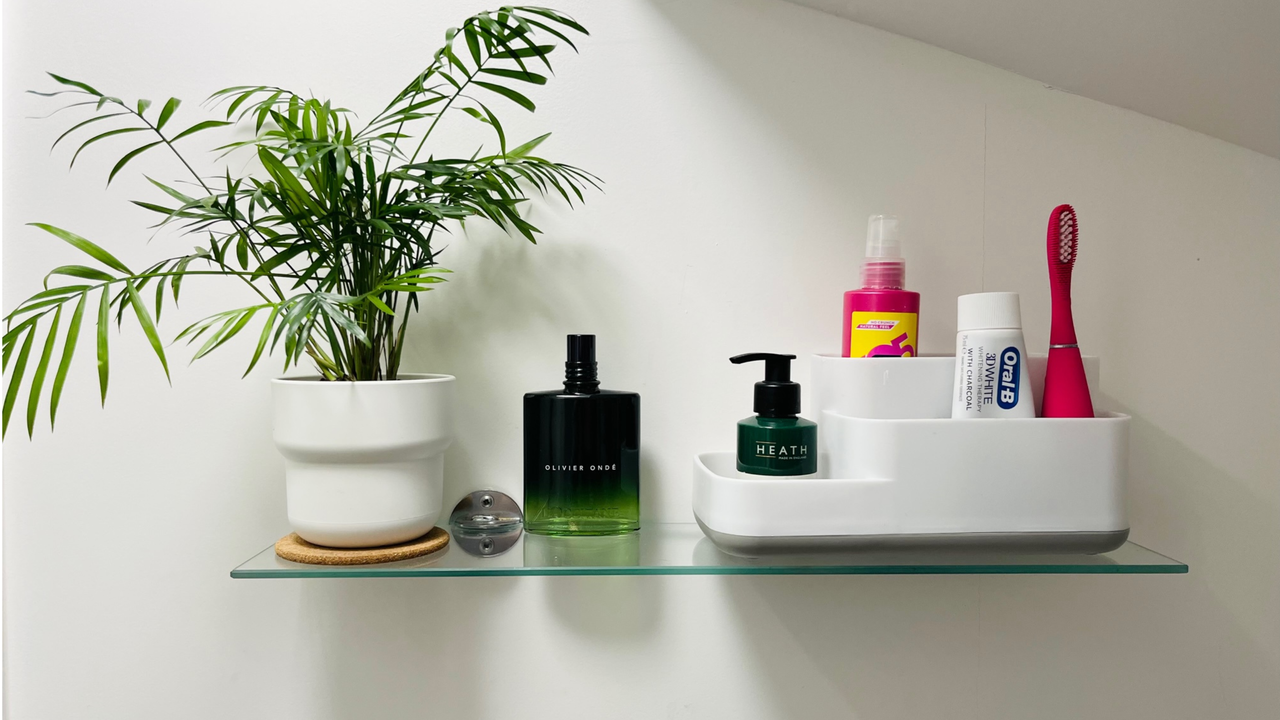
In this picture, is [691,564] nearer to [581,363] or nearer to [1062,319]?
[581,363]

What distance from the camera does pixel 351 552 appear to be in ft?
1.79

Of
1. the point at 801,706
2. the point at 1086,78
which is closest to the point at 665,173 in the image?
the point at 1086,78

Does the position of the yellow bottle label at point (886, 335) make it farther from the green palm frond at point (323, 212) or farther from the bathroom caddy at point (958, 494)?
the green palm frond at point (323, 212)

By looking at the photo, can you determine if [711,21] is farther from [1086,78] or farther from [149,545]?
[149,545]

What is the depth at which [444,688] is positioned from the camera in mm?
659

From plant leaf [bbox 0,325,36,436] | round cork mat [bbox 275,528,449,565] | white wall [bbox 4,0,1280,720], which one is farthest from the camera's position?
white wall [bbox 4,0,1280,720]

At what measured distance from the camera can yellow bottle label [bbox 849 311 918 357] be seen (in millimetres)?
571

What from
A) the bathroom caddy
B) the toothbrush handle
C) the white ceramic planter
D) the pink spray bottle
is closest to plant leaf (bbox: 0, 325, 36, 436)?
the white ceramic planter

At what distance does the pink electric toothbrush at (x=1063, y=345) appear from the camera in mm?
546

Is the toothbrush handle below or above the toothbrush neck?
below

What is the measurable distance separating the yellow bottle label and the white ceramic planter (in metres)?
0.35

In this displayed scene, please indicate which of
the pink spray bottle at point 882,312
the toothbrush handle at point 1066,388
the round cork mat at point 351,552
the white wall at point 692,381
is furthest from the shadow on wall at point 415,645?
the toothbrush handle at point 1066,388

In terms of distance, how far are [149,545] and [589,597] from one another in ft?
1.35

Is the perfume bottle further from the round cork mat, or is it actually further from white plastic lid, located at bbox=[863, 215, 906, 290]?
white plastic lid, located at bbox=[863, 215, 906, 290]
